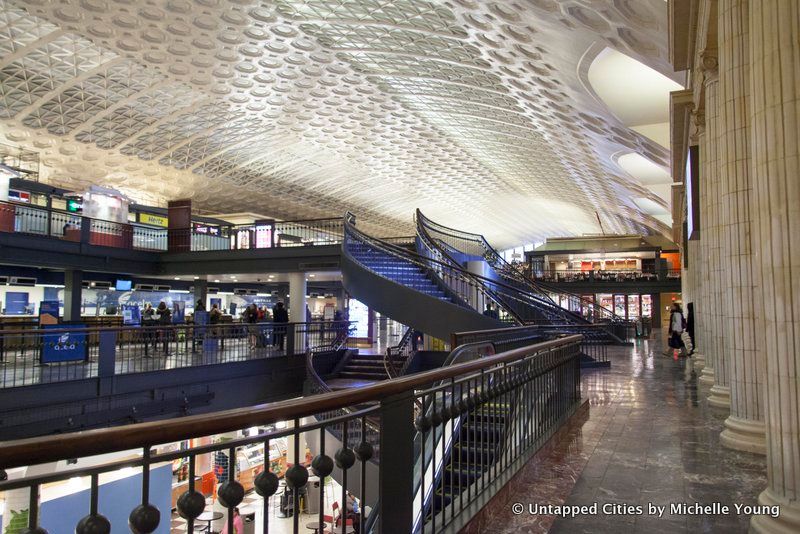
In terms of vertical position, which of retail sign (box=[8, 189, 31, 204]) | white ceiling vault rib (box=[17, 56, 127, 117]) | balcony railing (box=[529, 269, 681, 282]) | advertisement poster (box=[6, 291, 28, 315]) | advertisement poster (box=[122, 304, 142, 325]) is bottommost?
advertisement poster (box=[122, 304, 142, 325])

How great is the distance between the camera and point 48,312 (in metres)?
14.7

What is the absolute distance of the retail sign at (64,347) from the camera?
36.4 ft

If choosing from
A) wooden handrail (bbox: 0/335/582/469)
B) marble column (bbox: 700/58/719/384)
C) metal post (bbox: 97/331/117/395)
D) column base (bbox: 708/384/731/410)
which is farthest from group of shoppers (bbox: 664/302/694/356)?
wooden handrail (bbox: 0/335/582/469)

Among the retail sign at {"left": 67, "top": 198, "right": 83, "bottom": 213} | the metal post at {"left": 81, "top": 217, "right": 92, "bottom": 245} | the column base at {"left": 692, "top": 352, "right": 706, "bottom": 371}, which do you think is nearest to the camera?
the column base at {"left": 692, "top": 352, "right": 706, "bottom": 371}

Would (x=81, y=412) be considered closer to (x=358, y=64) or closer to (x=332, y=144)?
(x=358, y=64)

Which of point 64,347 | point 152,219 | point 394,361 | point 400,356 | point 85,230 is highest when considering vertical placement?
point 152,219

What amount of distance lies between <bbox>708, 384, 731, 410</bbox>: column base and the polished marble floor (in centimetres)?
14

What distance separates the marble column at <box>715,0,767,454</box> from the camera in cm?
501

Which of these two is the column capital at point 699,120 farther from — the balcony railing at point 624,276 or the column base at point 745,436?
the balcony railing at point 624,276

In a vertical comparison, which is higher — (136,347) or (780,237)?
(780,237)

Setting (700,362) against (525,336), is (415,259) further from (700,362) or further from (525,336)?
(700,362)

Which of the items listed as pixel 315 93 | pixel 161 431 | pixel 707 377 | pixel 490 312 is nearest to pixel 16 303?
pixel 315 93

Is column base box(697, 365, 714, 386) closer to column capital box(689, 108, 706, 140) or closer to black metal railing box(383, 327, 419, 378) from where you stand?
column capital box(689, 108, 706, 140)

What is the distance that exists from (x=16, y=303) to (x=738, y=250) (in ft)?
75.1
